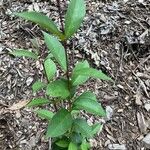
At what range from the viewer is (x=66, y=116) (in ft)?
5.91

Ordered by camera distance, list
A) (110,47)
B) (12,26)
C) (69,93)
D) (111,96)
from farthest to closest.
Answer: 1. (12,26)
2. (110,47)
3. (111,96)
4. (69,93)

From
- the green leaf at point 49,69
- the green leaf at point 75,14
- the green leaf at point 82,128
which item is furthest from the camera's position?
the green leaf at point 49,69

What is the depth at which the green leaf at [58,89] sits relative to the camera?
1.61 meters

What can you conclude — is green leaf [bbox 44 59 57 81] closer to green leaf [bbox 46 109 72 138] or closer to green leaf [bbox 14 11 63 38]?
green leaf [bbox 46 109 72 138]

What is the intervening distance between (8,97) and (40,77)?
26cm

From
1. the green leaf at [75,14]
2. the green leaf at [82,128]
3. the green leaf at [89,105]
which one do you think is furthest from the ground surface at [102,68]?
the green leaf at [75,14]

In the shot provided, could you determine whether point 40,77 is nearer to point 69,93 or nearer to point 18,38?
point 18,38

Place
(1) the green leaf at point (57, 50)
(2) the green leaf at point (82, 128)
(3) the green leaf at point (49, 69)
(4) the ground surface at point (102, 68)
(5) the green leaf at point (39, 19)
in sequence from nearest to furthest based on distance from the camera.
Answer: (5) the green leaf at point (39, 19)
(1) the green leaf at point (57, 50)
(2) the green leaf at point (82, 128)
(3) the green leaf at point (49, 69)
(4) the ground surface at point (102, 68)

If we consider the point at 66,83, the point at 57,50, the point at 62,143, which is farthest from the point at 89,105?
the point at 62,143

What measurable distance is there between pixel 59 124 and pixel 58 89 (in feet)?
0.62

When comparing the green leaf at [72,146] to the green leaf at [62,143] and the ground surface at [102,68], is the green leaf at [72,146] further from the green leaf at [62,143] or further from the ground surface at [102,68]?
the ground surface at [102,68]

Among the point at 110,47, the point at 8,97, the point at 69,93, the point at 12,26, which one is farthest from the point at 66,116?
the point at 12,26

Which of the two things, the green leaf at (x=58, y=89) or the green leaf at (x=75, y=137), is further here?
the green leaf at (x=75, y=137)

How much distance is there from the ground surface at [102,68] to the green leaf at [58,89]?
81 cm
